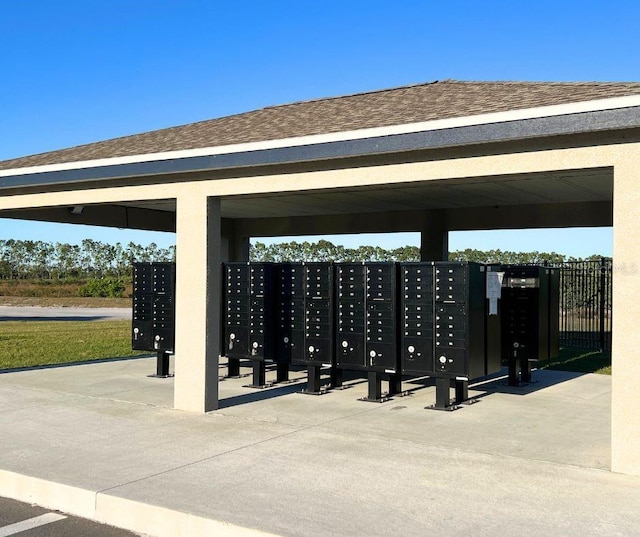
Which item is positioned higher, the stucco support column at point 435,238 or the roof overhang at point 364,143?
the roof overhang at point 364,143

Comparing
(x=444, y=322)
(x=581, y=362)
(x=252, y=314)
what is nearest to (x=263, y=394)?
(x=252, y=314)

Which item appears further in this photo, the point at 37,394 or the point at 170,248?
the point at 170,248

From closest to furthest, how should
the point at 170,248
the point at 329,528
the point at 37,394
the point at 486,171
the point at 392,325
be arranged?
1. the point at 329,528
2. the point at 486,171
3. the point at 392,325
4. the point at 37,394
5. the point at 170,248

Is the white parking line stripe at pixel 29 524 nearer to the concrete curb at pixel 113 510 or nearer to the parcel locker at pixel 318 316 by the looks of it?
the concrete curb at pixel 113 510

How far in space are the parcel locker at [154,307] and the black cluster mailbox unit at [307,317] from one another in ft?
6.76

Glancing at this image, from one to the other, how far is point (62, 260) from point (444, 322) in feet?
206

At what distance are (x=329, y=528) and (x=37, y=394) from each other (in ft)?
22.5

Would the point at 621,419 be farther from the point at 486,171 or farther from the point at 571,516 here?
the point at 486,171

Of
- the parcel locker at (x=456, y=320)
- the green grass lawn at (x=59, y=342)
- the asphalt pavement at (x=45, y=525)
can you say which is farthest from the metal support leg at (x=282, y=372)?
the asphalt pavement at (x=45, y=525)

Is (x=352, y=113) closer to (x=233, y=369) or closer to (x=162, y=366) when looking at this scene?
(x=233, y=369)

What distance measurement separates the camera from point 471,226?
556 inches

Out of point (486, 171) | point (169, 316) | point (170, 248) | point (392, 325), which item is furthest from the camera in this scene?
point (170, 248)

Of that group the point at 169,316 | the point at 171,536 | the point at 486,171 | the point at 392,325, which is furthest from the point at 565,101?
the point at 169,316

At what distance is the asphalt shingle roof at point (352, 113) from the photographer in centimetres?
717
